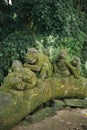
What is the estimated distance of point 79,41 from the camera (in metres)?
14.0

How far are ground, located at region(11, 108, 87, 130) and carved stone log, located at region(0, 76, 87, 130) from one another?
0.34 metres

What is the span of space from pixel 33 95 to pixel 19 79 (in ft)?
1.80

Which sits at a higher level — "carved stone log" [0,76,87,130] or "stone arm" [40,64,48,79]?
"stone arm" [40,64,48,79]

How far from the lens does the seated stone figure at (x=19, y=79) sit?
6336mm

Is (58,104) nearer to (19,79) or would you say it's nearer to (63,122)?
(63,122)

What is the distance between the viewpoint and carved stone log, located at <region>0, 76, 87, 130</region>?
6055mm

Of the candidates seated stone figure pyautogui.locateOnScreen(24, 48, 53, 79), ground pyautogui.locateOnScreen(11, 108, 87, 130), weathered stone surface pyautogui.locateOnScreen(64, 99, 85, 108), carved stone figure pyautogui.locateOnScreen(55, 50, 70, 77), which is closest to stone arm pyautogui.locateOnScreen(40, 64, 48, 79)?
seated stone figure pyautogui.locateOnScreen(24, 48, 53, 79)

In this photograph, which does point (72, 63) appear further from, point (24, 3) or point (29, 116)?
point (24, 3)

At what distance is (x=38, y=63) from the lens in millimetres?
7043

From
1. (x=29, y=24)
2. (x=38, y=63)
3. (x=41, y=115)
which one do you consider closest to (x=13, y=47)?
(x=29, y=24)

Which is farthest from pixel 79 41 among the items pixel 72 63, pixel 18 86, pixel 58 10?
pixel 18 86

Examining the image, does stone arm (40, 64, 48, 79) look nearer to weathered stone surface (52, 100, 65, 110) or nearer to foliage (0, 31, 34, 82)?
weathered stone surface (52, 100, 65, 110)

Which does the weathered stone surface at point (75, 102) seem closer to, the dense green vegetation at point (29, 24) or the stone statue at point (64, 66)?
the stone statue at point (64, 66)

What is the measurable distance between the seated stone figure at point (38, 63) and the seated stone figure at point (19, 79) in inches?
12.4
